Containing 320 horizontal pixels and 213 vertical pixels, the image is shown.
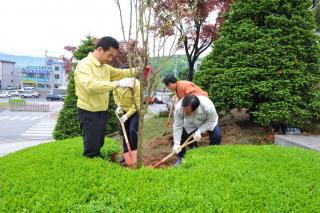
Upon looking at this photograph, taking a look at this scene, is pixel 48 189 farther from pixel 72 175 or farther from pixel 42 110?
pixel 42 110

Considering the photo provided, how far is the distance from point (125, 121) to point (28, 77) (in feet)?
232

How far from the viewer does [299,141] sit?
5168mm

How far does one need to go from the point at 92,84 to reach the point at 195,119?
1.87 meters

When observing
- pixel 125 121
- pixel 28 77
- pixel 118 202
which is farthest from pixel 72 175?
pixel 28 77

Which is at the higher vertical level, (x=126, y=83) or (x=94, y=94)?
(x=126, y=83)

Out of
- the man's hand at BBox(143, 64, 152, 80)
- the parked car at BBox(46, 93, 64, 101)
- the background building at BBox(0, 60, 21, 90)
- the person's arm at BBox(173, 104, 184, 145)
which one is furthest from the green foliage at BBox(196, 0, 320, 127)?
the background building at BBox(0, 60, 21, 90)

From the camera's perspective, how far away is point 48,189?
2691mm

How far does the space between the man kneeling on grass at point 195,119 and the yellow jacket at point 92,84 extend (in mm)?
1153

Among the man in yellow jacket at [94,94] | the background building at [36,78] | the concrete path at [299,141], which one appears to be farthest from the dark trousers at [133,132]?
the background building at [36,78]

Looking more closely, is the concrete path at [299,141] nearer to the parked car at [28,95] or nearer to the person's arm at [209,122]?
the person's arm at [209,122]

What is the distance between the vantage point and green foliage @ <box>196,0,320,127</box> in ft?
18.5

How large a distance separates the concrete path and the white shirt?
135 cm

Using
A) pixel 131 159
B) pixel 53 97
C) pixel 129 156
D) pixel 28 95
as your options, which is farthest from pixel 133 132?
pixel 28 95

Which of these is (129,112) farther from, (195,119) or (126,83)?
(126,83)
